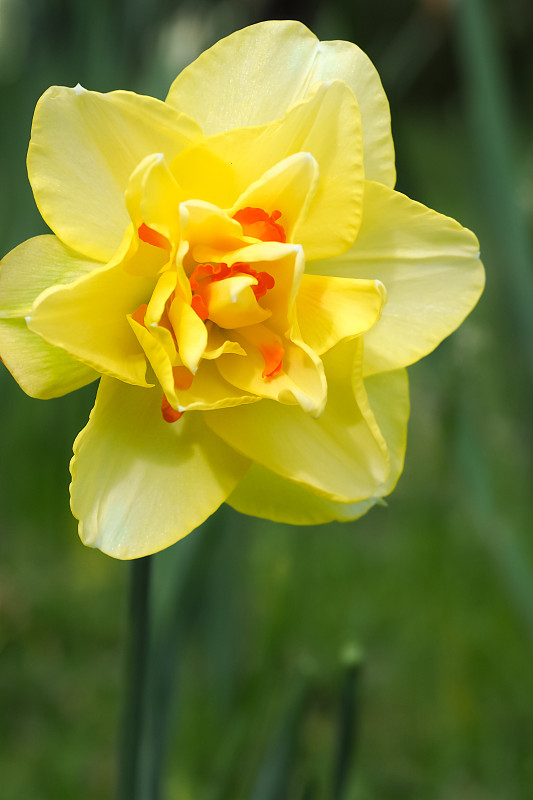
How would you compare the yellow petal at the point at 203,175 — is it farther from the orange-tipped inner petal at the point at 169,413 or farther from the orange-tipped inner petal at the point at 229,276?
the orange-tipped inner petal at the point at 169,413

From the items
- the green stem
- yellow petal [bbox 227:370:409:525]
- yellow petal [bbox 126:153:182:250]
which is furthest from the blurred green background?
yellow petal [bbox 126:153:182:250]

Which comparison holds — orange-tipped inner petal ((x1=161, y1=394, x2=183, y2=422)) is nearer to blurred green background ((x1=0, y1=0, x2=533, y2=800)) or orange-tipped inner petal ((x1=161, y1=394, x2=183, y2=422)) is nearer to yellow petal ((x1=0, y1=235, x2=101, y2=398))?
yellow petal ((x1=0, y1=235, x2=101, y2=398))

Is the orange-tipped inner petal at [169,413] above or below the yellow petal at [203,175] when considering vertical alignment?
below

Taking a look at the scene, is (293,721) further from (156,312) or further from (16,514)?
(16,514)

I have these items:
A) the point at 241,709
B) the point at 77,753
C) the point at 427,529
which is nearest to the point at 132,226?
the point at 241,709

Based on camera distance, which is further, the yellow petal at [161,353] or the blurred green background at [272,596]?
the blurred green background at [272,596]

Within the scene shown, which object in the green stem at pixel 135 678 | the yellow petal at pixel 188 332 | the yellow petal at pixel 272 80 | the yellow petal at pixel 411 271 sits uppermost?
the yellow petal at pixel 272 80

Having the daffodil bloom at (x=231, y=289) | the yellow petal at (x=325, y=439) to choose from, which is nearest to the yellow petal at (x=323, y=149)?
the daffodil bloom at (x=231, y=289)

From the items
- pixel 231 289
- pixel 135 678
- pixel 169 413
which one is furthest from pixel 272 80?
pixel 135 678
